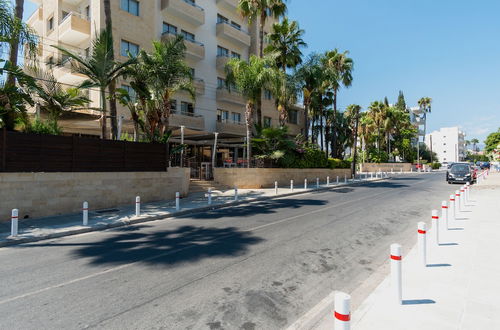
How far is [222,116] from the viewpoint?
97.6 ft

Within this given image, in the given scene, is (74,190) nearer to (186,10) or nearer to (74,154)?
(74,154)

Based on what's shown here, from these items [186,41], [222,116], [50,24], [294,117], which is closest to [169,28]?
[186,41]

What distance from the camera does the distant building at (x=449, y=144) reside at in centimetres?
11094

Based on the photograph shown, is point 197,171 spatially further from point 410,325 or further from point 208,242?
point 410,325

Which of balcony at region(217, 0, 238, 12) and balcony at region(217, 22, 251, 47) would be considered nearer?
balcony at region(217, 22, 251, 47)

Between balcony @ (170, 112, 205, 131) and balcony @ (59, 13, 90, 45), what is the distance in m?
8.73

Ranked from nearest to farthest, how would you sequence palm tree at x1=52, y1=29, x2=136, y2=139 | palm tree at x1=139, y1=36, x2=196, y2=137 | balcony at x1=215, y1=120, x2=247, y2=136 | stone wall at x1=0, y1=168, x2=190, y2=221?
stone wall at x1=0, y1=168, x2=190, y2=221, palm tree at x1=52, y1=29, x2=136, y2=139, palm tree at x1=139, y1=36, x2=196, y2=137, balcony at x1=215, y1=120, x2=247, y2=136

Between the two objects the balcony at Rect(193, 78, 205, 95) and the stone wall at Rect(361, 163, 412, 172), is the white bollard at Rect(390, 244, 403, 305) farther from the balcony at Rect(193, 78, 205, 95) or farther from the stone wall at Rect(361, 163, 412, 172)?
the stone wall at Rect(361, 163, 412, 172)

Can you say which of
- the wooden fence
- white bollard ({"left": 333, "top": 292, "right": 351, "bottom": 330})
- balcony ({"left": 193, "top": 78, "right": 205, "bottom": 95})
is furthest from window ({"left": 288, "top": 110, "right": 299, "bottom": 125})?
white bollard ({"left": 333, "top": 292, "right": 351, "bottom": 330})

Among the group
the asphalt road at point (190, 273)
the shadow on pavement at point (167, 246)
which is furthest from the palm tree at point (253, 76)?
the shadow on pavement at point (167, 246)

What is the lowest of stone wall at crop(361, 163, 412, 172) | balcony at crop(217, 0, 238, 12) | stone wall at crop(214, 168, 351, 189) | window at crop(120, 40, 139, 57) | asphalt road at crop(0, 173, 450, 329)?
asphalt road at crop(0, 173, 450, 329)

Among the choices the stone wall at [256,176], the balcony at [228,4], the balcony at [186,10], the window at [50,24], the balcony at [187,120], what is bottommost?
the stone wall at [256,176]

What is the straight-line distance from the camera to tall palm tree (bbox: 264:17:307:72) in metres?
23.8

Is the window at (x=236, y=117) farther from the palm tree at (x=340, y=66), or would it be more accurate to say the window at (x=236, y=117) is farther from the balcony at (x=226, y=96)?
the palm tree at (x=340, y=66)
